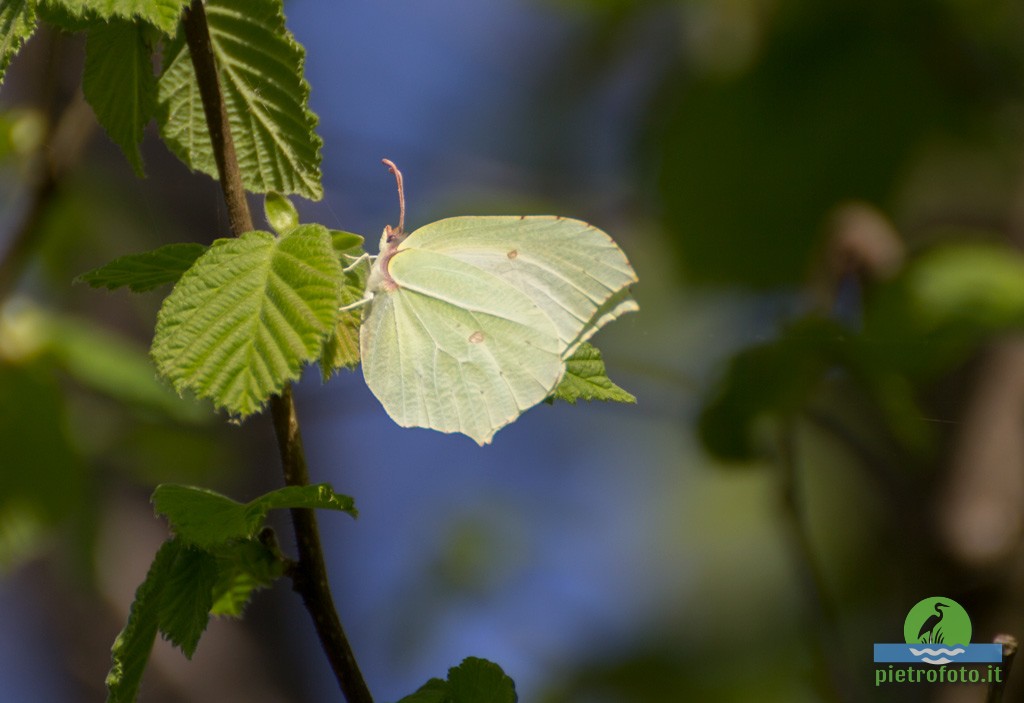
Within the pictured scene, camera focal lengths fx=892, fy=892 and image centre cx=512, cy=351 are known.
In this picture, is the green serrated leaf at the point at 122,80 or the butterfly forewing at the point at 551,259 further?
the butterfly forewing at the point at 551,259

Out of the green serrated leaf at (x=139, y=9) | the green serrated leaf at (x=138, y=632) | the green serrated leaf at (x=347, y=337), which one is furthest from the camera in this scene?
the green serrated leaf at (x=347, y=337)

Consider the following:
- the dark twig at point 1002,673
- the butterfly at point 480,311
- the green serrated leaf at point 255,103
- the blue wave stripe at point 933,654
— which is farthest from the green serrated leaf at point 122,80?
the blue wave stripe at point 933,654

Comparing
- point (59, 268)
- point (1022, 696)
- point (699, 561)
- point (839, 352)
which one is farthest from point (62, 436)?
point (699, 561)

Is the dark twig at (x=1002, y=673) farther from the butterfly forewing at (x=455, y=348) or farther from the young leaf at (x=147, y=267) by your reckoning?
the young leaf at (x=147, y=267)

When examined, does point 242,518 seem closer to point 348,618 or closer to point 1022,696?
point 1022,696

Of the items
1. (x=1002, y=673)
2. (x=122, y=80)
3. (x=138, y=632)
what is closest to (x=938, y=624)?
(x=1002, y=673)

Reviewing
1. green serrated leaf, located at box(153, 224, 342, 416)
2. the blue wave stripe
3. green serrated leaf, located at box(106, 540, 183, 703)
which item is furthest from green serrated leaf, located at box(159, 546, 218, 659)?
the blue wave stripe
